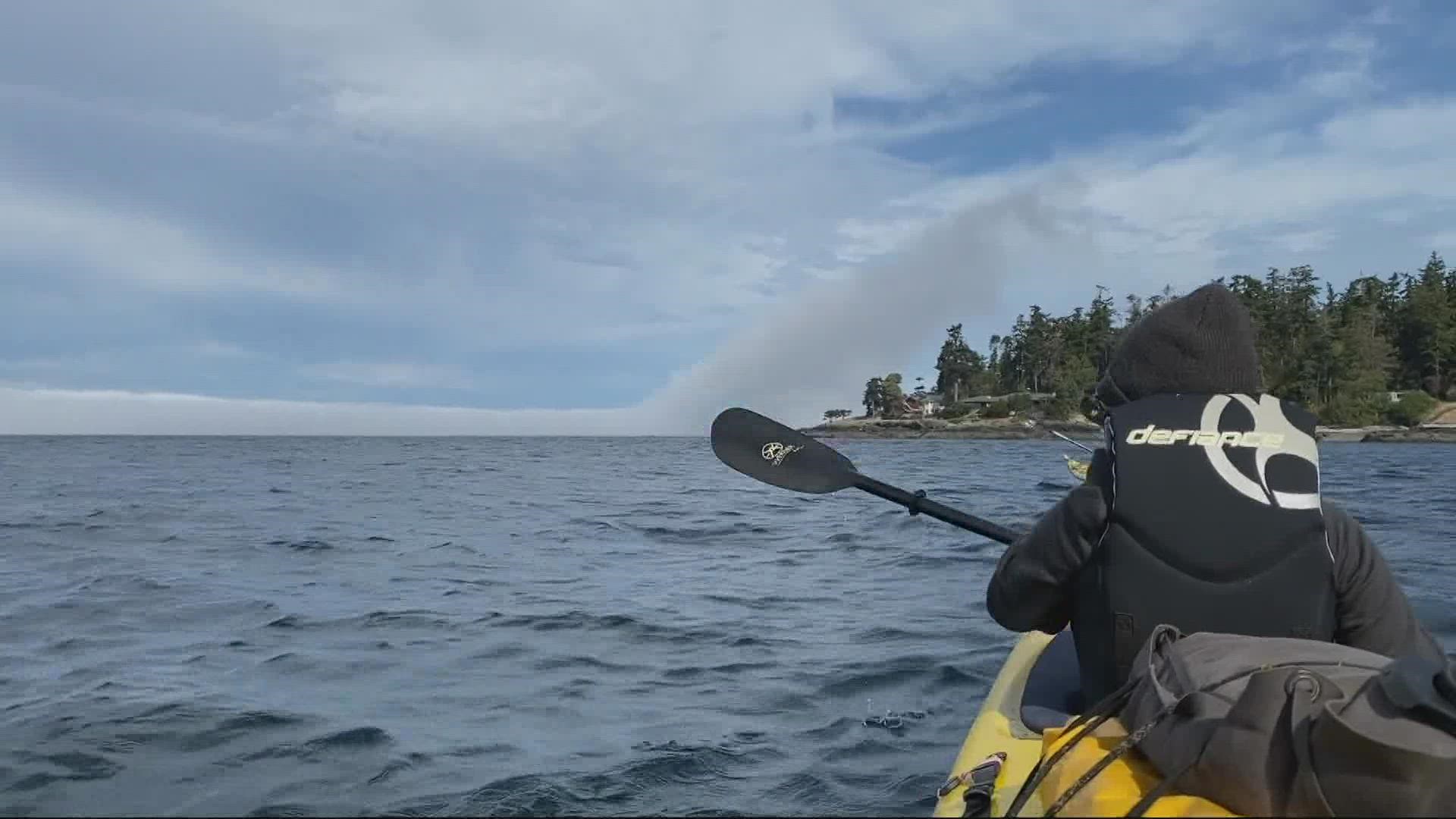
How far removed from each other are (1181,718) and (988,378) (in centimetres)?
12888

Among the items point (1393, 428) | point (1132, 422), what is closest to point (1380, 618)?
point (1132, 422)

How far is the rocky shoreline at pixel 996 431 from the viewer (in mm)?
77312

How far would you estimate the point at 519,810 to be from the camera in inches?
181

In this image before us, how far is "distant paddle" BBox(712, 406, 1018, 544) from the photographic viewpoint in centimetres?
522

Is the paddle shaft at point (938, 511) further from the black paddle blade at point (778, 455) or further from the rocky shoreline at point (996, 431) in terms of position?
the rocky shoreline at point (996, 431)

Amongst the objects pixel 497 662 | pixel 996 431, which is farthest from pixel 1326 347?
pixel 497 662

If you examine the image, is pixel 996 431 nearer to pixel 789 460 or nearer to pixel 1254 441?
pixel 789 460

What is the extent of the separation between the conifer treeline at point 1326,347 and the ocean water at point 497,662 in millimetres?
70436

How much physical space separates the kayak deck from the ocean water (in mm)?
737

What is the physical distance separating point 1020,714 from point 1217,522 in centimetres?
146

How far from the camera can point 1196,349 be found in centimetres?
298

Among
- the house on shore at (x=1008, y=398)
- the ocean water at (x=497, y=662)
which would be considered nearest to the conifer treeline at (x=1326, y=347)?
the house on shore at (x=1008, y=398)

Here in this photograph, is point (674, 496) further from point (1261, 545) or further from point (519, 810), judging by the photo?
point (1261, 545)

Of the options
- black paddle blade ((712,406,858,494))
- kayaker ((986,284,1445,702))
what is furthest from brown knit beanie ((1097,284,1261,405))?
black paddle blade ((712,406,858,494))
